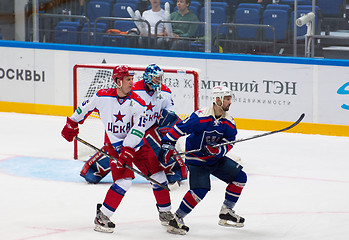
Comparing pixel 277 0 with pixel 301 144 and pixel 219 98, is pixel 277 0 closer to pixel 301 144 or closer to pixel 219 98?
pixel 301 144

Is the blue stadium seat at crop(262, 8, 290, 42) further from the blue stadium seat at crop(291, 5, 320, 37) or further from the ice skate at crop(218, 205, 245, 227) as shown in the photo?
the ice skate at crop(218, 205, 245, 227)

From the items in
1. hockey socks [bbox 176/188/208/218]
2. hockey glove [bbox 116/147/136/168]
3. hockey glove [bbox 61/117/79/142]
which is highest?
hockey glove [bbox 61/117/79/142]

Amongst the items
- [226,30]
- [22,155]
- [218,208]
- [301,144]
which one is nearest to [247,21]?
[226,30]

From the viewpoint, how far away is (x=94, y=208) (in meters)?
6.46

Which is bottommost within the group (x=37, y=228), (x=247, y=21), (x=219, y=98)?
(x=37, y=228)

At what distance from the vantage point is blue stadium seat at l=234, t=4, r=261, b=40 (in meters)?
9.53

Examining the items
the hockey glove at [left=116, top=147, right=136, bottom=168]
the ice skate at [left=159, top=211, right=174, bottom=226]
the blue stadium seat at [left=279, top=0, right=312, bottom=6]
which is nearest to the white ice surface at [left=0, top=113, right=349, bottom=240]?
the ice skate at [left=159, top=211, right=174, bottom=226]

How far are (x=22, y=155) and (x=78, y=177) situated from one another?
1.15 meters

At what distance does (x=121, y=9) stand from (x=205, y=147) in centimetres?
480

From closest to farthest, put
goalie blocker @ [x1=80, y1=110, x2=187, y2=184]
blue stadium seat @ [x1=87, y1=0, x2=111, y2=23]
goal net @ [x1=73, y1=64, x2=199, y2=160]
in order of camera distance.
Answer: goalie blocker @ [x1=80, y1=110, x2=187, y2=184] → goal net @ [x1=73, y1=64, x2=199, y2=160] → blue stadium seat @ [x1=87, y1=0, x2=111, y2=23]

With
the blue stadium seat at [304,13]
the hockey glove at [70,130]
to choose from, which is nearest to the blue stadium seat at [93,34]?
the blue stadium seat at [304,13]

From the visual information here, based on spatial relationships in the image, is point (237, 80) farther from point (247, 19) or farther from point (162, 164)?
point (162, 164)

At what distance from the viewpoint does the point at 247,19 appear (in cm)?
956

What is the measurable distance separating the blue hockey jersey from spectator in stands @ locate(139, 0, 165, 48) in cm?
437
